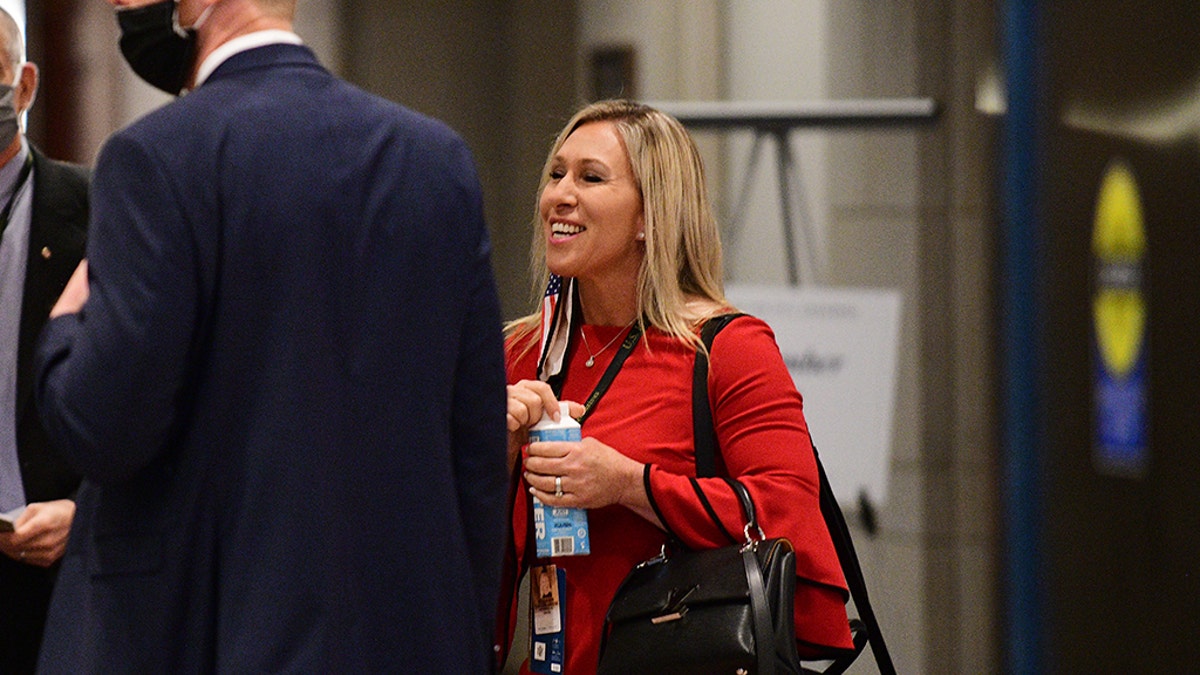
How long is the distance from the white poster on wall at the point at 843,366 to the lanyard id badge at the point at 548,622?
7.62 feet

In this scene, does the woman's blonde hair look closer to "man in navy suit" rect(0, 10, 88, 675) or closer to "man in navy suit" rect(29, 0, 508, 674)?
"man in navy suit" rect(29, 0, 508, 674)

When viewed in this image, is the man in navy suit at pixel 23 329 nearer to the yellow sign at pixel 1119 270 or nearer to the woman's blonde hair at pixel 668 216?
the woman's blonde hair at pixel 668 216

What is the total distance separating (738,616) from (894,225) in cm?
337

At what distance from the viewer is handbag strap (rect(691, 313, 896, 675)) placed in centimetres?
237

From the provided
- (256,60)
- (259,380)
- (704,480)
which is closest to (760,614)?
(704,480)

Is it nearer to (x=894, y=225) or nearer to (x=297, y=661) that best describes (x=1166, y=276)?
(x=894, y=225)

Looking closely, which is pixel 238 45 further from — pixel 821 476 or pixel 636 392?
pixel 821 476

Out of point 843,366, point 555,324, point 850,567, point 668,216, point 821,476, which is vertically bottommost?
point 843,366

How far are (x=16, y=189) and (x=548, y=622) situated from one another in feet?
3.88

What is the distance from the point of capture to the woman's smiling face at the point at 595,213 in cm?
250

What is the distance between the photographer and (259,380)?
169cm

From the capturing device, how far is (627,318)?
255cm

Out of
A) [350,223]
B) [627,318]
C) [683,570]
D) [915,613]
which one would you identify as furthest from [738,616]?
[915,613]

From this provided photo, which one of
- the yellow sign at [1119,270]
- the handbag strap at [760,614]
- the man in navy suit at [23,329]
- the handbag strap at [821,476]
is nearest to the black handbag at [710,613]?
the handbag strap at [760,614]
